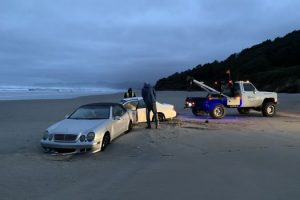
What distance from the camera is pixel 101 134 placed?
11.7 meters

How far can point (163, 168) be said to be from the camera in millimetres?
9312

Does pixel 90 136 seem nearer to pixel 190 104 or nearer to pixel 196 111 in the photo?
pixel 190 104

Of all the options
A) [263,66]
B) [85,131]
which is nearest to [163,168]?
[85,131]

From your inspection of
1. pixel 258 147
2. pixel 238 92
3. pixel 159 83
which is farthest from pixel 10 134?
pixel 159 83

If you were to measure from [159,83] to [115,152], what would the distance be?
14102 cm

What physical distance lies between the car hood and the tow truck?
9.69m

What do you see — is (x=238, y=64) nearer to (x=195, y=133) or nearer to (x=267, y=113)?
(x=267, y=113)

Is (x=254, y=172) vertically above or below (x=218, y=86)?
below

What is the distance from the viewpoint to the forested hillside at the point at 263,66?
8200 cm

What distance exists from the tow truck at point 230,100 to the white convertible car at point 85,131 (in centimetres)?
844

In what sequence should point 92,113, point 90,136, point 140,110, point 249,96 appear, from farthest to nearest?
point 249,96, point 140,110, point 92,113, point 90,136

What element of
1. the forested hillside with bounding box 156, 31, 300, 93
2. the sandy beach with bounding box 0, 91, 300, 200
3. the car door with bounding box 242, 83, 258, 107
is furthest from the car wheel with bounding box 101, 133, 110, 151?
the forested hillside with bounding box 156, 31, 300, 93

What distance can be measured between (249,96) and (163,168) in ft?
47.1

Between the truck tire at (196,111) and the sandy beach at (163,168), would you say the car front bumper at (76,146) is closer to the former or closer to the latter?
the sandy beach at (163,168)
